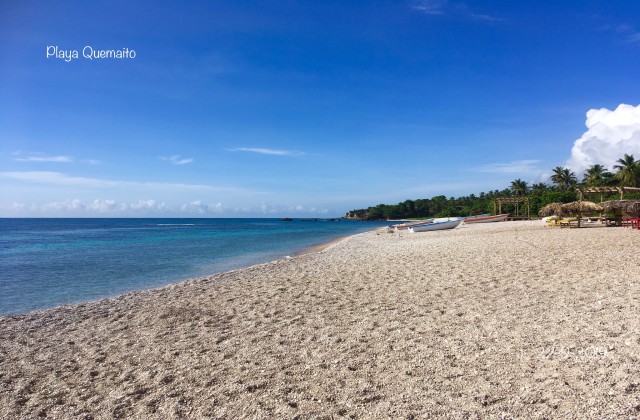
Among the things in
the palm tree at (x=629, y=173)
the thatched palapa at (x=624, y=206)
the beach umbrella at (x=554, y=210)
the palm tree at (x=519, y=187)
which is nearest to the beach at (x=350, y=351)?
the thatched palapa at (x=624, y=206)

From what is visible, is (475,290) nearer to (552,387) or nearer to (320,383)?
(552,387)

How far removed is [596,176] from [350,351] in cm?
6822

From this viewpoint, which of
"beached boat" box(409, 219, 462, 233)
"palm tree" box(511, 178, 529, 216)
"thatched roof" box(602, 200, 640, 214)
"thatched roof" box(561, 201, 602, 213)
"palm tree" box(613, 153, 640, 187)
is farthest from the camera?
"palm tree" box(511, 178, 529, 216)

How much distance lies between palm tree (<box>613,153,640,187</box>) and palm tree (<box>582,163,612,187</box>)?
339 cm

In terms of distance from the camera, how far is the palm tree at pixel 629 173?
1987 inches

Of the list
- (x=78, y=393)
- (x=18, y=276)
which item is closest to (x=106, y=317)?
(x=78, y=393)

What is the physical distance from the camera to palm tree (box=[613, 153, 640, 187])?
166ft

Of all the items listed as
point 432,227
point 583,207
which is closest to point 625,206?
point 583,207

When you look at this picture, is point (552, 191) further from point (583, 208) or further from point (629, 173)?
point (583, 208)

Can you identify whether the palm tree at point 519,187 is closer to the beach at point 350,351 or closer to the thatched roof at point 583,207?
the thatched roof at point 583,207

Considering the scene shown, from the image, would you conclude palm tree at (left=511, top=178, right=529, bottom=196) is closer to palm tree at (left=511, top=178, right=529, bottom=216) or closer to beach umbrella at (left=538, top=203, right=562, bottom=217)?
palm tree at (left=511, top=178, right=529, bottom=216)

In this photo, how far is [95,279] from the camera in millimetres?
15039

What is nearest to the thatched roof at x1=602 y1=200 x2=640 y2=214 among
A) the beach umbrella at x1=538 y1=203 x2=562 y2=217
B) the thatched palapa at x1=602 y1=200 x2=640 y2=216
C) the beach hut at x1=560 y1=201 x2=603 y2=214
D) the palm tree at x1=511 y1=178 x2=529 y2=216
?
the thatched palapa at x1=602 y1=200 x2=640 y2=216

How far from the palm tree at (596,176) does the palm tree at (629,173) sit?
339 cm
